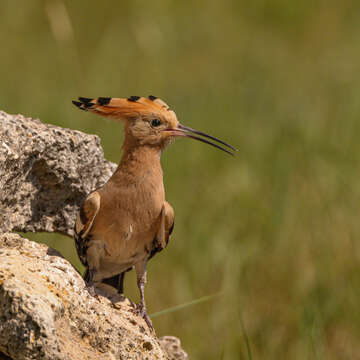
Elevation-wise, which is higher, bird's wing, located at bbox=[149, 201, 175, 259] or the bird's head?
the bird's head

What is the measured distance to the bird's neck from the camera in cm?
287

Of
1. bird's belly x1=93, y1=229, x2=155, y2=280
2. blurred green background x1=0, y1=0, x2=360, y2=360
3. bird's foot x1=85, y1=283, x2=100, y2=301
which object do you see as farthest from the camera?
blurred green background x1=0, y1=0, x2=360, y2=360

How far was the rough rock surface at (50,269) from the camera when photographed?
79.8 inches

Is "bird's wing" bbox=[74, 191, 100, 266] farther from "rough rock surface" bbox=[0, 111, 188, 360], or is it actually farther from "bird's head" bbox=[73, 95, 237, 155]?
"bird's head" bbox=[73, 95, 237, 155]

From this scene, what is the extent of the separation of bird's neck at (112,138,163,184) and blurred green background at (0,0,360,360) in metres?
0.70

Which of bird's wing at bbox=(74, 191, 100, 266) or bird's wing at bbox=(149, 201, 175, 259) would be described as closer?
bird's wing at bbox=(74, 191, 100, 266)

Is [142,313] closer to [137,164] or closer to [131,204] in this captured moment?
[131,204]

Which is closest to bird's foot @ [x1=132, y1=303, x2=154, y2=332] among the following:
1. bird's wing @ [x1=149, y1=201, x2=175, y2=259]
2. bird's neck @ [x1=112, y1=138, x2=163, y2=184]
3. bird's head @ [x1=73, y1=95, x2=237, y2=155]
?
bird's wing @ [x1=149, y1=201, x2=175, y2=259]

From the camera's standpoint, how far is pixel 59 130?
9.06ft

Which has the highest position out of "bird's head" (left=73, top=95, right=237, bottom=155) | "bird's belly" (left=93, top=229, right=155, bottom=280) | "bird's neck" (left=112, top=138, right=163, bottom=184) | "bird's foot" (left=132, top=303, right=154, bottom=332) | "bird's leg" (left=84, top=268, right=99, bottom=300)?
"bird's head" (left=73, top=95, right=237, bottom=155)

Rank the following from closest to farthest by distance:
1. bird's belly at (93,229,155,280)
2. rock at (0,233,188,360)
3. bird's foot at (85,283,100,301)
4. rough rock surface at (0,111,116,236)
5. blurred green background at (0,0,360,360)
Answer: rock at (0,233,188,360) < rough rock surface at (0,111,116,236) < bird's foot at (85,283,100,301) < bird's belly at (93,229,155,280) < blurred green background at (0,0,360,360)

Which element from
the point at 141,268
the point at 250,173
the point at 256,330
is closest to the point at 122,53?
the point at 250,173

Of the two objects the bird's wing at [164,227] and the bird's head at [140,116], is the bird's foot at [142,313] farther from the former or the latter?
the bird's head at [140,116]

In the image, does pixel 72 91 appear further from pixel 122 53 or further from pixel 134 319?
pixel 134 319
